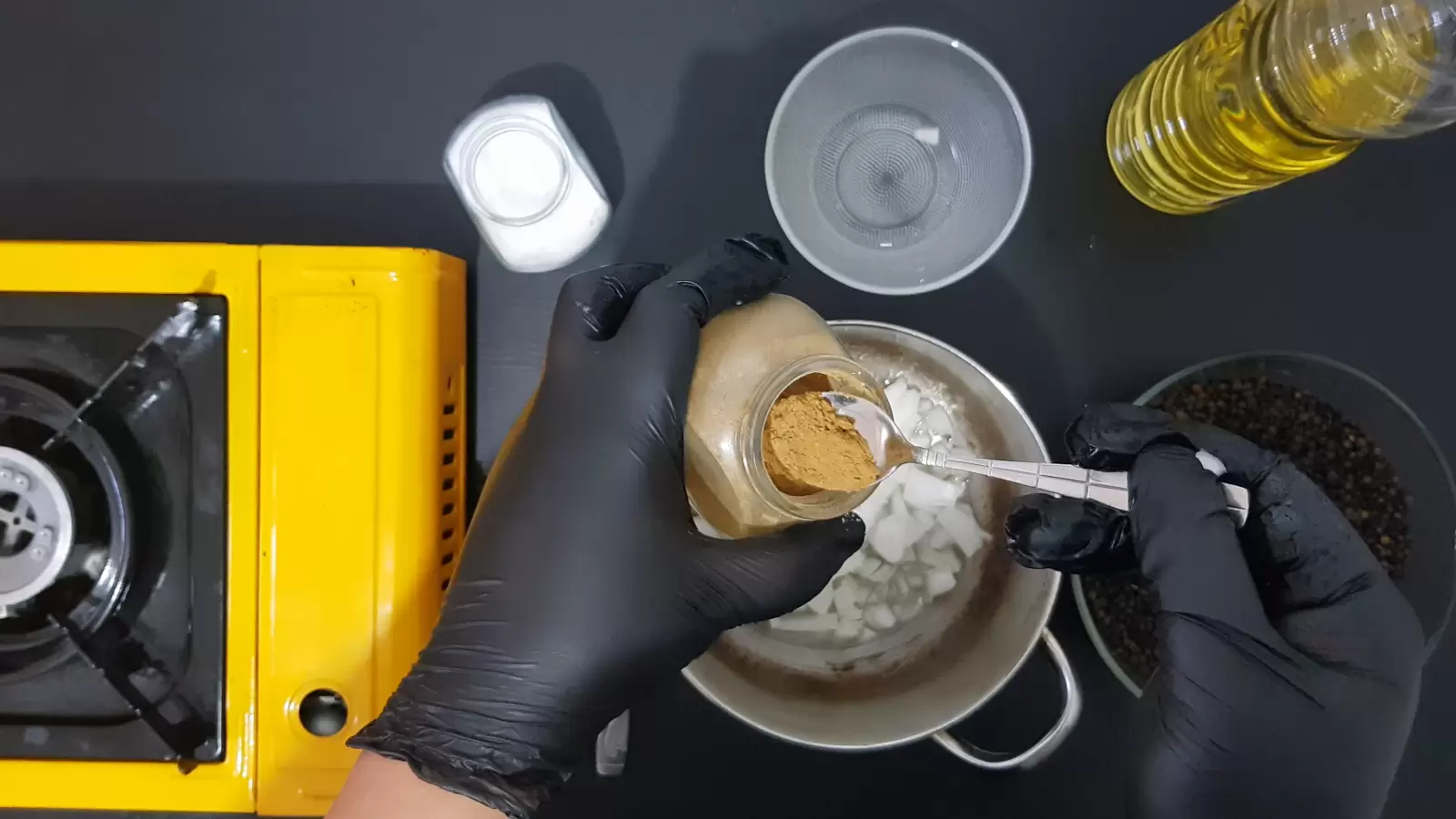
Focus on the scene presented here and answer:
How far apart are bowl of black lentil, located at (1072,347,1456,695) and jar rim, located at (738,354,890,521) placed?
0.98ft

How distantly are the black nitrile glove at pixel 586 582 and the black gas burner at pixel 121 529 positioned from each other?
0.17 metres

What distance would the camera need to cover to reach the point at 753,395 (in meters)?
0.52

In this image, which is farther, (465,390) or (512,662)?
(465,390)

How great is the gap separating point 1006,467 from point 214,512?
55 cm

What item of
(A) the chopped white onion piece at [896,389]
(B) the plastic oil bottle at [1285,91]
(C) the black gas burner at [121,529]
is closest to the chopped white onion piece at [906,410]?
(A) the chopped white onion piece at [896,389]

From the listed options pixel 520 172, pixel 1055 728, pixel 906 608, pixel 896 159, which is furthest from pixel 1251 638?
pixel 520 172

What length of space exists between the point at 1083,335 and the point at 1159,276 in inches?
3.3

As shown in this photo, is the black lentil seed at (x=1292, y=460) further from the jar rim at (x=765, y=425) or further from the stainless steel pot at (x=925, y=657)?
the jar rim at (x=765, y=425)

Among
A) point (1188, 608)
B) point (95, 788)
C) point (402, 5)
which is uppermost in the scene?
point (402, 5)

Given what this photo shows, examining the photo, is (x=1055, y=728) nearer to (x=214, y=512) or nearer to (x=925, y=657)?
(x=925, y=657)

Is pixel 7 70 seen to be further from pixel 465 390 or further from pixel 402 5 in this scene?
pixel 465 390

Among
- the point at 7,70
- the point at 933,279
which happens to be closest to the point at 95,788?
the point at 7,70

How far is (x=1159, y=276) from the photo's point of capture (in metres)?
0.76

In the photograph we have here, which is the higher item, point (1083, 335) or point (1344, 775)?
point (1083, 335)
